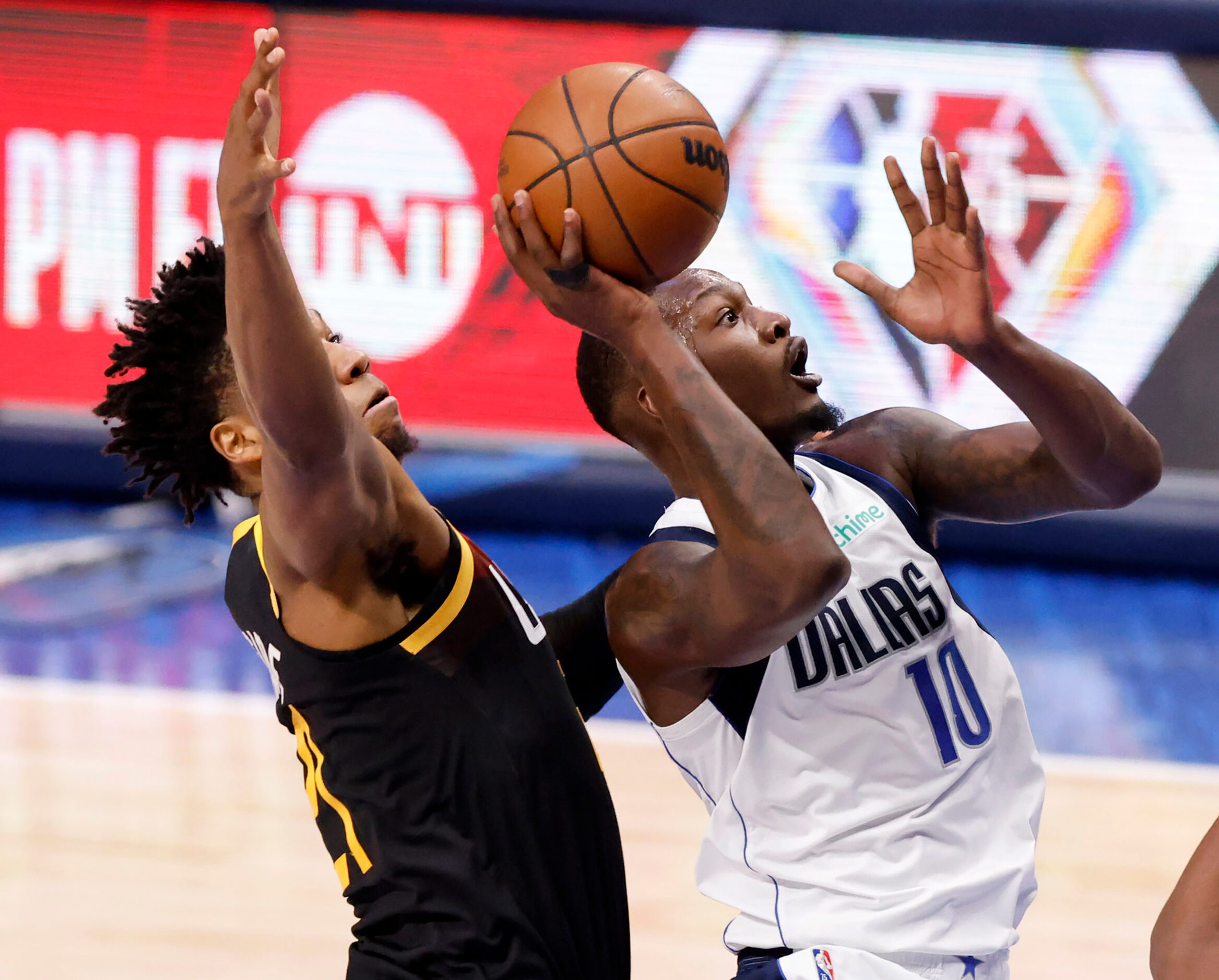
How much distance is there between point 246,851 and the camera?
4492mm

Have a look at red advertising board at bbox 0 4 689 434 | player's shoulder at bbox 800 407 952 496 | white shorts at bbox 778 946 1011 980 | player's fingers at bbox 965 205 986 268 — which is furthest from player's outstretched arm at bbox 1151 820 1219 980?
red advertising board at bbox 0 4 689 434

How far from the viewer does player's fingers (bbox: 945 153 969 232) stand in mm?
2486

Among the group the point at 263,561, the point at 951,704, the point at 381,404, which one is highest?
the point at 381,404

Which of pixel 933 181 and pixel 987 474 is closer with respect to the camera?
pixel 933 181

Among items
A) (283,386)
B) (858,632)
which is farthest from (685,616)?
(283,386)

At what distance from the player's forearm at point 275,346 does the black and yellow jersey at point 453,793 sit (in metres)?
0.42

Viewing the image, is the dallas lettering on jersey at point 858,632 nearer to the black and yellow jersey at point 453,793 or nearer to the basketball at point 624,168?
the black and yellow jersey at point 453,793

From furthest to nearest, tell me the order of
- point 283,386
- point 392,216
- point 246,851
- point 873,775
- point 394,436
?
point 392,216 < point 246,851 < point 394,436 < point 873,775 < point 283,386

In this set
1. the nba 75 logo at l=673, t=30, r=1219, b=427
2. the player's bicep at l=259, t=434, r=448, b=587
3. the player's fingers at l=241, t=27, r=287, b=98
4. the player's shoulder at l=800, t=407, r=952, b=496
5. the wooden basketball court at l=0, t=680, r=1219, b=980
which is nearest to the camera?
the player's fingers at l=241, t=27, r=287, b=98

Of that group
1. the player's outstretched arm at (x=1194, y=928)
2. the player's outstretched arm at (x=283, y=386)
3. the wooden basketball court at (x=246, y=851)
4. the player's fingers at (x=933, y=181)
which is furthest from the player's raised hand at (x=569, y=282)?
the wooden basketball court at (x=246, y=851)

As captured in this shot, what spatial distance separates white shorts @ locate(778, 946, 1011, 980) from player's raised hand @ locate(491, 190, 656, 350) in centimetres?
105

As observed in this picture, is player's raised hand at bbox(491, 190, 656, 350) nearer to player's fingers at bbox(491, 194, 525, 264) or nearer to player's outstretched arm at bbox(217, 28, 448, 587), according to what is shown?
player's fingers at bbox(491, 194, 525, 264)

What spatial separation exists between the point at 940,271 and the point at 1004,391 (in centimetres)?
24

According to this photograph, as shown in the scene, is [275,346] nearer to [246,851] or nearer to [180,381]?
[180,381]
